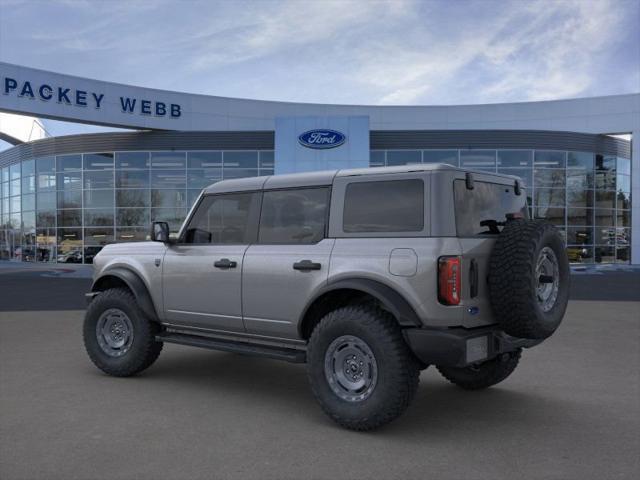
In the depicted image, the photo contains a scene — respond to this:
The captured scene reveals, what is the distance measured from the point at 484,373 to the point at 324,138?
A: 19.9 meters

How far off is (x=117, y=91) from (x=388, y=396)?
25.2 meters

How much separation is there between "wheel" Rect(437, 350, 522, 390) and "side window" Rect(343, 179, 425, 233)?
1697 mm

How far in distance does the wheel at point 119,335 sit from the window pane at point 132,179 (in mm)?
21524

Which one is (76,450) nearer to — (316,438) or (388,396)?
(316,438)

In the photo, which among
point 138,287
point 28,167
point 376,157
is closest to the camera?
point 138,287

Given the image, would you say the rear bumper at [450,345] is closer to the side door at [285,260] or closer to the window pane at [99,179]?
the side door at [285,260]

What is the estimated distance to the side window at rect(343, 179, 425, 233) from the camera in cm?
440

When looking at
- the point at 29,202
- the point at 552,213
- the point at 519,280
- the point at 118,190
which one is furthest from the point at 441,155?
the point at 519,280

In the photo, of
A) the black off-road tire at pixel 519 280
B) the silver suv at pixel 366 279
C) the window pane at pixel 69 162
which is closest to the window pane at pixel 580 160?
the window pane at pixel 69 162

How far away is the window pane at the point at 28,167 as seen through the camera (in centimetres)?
2909

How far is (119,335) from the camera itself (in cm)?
624

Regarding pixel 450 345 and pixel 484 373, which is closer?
pixel 450 345

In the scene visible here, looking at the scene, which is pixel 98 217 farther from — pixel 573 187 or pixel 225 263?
pixel 225 263

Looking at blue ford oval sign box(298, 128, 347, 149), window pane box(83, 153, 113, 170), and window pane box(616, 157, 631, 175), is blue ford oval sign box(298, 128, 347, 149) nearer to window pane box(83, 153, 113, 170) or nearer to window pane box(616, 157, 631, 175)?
window pane box(83, 153, 113, 170)
